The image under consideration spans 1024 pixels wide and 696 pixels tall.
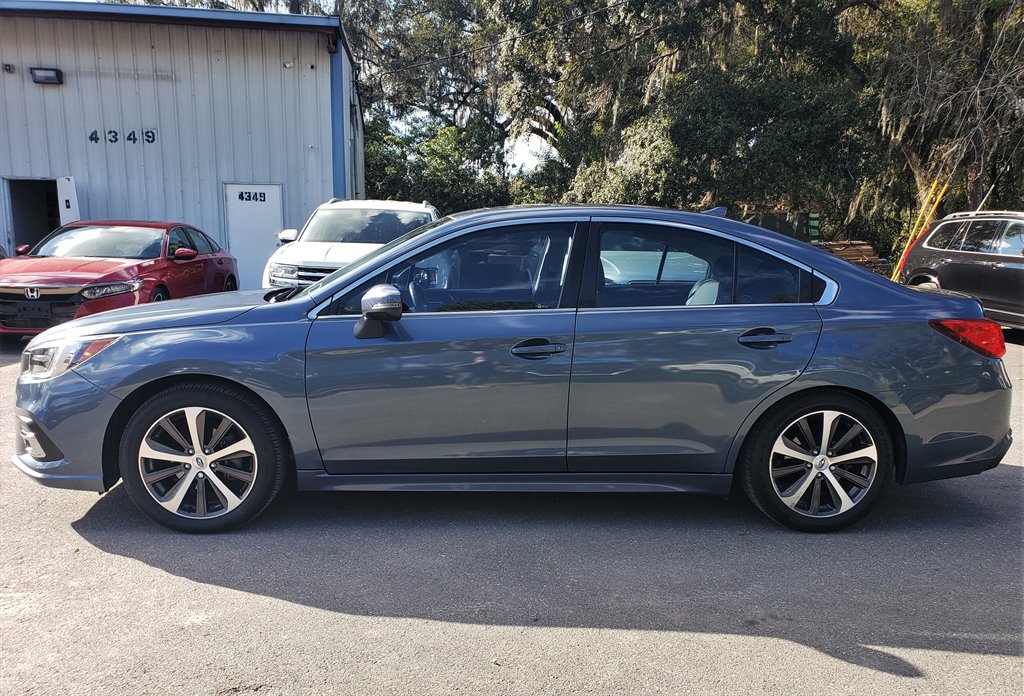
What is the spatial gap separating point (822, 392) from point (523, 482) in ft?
5.22

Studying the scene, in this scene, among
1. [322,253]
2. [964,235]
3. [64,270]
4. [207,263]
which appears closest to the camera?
[64,270]

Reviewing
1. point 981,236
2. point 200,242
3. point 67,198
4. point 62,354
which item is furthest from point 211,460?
point 67,198

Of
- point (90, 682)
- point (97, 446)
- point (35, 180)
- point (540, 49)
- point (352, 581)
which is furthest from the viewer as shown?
point (540, 49)

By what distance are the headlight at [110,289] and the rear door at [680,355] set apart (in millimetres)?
6650

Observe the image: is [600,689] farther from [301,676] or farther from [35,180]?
[35,180]

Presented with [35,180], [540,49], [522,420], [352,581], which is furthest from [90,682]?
[540,49]

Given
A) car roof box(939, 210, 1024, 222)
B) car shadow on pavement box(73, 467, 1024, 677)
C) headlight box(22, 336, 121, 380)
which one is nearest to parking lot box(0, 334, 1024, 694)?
car shadow on pavement box(73, 467, 1024, 677)

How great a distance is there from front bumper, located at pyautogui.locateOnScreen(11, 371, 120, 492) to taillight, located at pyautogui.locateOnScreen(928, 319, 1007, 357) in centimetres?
417

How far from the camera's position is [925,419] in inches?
159

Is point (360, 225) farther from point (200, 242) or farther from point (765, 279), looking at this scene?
point (765, 279)

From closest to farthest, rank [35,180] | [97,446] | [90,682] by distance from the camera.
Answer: [90,682]
[97,446]
[35,180]

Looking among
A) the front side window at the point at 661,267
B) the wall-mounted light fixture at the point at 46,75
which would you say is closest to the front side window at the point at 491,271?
the front side window at the point at 661,267

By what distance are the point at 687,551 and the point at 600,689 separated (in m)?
1.29

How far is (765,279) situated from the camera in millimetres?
4121
